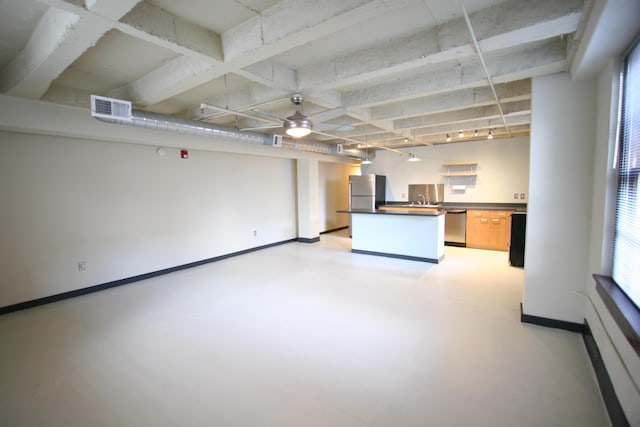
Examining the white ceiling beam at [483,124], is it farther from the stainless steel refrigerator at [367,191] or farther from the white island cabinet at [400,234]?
the stainless steel refrigerator at [367,191]

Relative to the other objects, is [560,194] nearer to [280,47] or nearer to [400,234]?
[280,47]

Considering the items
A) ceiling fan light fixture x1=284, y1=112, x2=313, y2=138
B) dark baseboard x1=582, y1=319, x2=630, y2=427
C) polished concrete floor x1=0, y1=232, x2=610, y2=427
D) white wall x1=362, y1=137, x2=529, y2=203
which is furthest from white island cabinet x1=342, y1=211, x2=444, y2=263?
ceiling fan light fixture x1=284, y1=112, x2=313, y2=138

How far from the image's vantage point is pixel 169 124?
11.9 feet

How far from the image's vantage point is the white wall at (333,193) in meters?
8.68

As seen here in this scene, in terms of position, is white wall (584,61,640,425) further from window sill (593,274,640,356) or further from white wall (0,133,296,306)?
white wall (0,133,296,306)

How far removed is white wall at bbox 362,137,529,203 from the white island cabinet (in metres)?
2.42

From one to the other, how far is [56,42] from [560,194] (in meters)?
4.31

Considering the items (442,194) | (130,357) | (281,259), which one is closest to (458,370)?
(130,357)

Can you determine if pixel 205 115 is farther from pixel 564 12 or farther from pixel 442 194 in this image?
pixel 442 194

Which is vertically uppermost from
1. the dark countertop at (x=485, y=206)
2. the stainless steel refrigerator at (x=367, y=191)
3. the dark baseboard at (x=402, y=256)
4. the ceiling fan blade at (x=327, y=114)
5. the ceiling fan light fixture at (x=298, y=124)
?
the ceiling fan blade at (x=327, y=114)

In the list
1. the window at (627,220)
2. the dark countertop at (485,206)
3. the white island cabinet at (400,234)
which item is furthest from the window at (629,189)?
the dark countertop at (485,206)

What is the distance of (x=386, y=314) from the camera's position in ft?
10.5

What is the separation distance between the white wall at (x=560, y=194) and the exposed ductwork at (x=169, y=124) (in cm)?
375

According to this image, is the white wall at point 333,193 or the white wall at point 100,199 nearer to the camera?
the white wall at point 100,199
